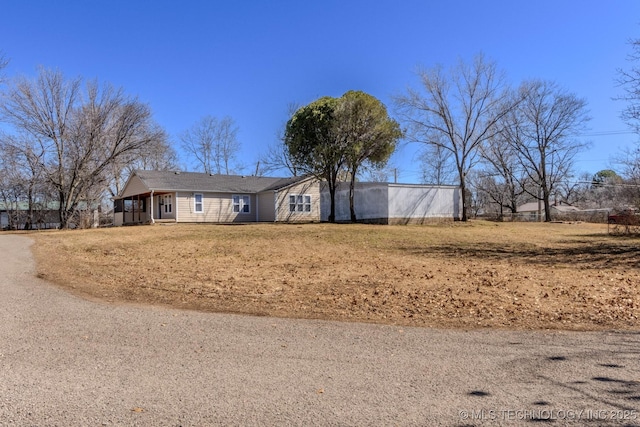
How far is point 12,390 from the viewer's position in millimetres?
3447

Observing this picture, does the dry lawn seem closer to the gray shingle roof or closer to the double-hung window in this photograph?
the gray shingle roof

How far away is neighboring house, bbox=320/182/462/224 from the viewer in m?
26.7

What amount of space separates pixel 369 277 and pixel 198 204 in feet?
71.1

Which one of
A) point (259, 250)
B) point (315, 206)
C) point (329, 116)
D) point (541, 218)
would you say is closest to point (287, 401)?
point (259, 250)

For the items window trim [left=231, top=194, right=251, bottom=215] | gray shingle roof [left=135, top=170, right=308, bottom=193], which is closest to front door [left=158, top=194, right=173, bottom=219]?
gray shingle roof [left=135, top=170, right=308, bottom=193]

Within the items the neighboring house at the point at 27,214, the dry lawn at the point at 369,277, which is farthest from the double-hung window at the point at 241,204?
the neighboring house at the point at 27,214

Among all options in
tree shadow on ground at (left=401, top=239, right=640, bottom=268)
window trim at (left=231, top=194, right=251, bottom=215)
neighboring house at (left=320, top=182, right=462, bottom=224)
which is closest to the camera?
tree shadow on ground at (left=401, top=239, right=640, bottom=268)

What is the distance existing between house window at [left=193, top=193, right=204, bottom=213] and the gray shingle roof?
0.57 metres

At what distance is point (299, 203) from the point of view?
102ft

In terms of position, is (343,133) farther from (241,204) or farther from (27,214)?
(27,214)

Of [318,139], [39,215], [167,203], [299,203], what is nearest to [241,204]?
[299,203]

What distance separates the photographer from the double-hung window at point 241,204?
3067cm

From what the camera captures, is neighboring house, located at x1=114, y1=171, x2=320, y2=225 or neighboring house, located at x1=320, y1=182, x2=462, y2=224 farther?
neighboring house, located at x1=114, y1=171, x2=320, y2=225

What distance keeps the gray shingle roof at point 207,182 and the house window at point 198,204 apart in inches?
22.6
